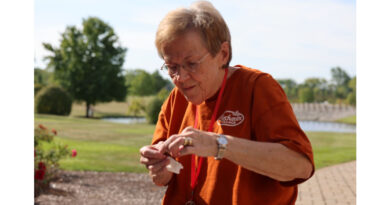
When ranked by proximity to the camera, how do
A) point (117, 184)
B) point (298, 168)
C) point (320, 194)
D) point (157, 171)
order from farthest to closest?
point (117, 184) < point (320, 194) < point (157, 171) < point (298, 168)

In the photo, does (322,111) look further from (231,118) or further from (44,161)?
(231,118)

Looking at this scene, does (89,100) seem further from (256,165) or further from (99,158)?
(256,165)

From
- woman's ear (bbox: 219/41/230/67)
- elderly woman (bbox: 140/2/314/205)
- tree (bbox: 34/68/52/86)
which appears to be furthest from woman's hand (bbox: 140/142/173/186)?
tree (bbox: 34/68/52/86)

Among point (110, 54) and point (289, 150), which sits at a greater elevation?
point (110, 54)

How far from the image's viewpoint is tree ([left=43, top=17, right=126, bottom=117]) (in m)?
42.5

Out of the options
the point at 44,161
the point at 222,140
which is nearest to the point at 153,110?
the point at 44,161

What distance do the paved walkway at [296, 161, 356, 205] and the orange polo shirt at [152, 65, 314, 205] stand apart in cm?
587

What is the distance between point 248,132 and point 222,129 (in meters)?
0.11

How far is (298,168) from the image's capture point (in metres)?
1.86

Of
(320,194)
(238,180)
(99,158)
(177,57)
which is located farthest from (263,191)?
(99,158)

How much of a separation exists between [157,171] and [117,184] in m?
7.20

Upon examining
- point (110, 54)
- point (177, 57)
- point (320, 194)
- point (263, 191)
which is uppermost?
point (110, 54)

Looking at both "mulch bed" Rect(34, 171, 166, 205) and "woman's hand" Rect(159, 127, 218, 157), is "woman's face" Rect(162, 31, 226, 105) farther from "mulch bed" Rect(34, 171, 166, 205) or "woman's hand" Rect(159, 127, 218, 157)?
"mulch bed" Rect(34, 171, 166, 205)

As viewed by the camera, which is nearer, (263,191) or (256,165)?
(256,165)
